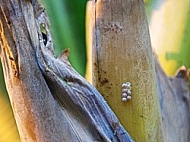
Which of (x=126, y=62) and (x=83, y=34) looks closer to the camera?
(x=126, y=62)

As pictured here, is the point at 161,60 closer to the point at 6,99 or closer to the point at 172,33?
the point at 172,33

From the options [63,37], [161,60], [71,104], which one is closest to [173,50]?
[161,60]

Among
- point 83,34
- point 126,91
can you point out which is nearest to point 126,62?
point 126,91

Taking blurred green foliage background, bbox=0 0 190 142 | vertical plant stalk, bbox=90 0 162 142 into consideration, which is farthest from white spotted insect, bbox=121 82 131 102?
blurred green foliage background, bbox=0 0 190 142

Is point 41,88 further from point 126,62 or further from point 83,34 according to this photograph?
point 83,34

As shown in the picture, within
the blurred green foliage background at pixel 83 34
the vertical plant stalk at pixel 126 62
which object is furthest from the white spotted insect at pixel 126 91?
the blurred green foliage background at pixel 83 34

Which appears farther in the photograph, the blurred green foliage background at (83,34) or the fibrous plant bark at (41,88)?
the blurred green foliage background at (83,34)

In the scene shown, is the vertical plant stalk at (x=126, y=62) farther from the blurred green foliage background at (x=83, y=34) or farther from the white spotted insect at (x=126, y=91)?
the blurred green foliage background at (x=83, y=34)
